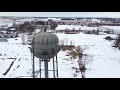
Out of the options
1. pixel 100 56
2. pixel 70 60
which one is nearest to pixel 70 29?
pixel 100 56

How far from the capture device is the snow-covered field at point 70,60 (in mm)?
7633

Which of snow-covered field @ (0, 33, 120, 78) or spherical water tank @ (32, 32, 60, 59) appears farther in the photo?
snow-covered field @ (0, 33, 120, 78)

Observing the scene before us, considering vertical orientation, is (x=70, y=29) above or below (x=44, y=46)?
below

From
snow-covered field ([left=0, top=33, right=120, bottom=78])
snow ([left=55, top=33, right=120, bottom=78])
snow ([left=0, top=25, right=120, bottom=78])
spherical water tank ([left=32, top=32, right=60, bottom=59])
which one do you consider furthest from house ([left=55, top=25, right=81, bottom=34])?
spherical water tank ([left=32, top=32, right=60, bottom=59])

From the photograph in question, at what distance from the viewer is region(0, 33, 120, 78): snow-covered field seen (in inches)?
301

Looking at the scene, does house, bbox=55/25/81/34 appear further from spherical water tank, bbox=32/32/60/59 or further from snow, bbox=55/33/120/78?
spherical water tank, bbox=32/32/60/59

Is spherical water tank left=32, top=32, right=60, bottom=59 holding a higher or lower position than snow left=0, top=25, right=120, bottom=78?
higher

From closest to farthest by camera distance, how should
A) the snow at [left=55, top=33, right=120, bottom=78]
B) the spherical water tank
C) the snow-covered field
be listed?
the spherical water tank < the snow-covered field < the snow at [left=55, top=33, right=120, bottom=78]

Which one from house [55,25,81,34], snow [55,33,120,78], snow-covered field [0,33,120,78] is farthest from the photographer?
house [55,25,81,34]

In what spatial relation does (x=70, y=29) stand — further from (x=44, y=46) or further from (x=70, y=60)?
(x=44, y=46)

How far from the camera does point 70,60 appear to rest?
31.1ft

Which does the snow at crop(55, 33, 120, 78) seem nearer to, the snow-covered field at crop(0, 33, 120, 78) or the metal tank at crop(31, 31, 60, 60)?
the snow-covered field at crop(0, 33, 120, 78)

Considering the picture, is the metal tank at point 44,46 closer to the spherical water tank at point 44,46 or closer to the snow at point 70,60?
the spherical water tank at point 44,46
